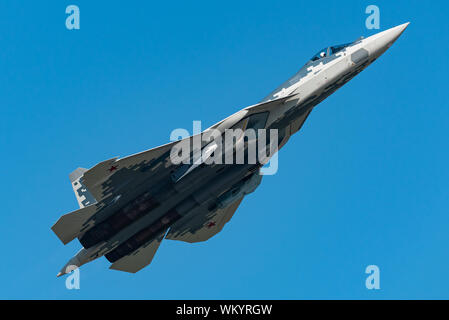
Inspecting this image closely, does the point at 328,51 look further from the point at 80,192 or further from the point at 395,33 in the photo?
the point at 80,192

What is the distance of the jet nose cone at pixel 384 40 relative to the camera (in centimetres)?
2452

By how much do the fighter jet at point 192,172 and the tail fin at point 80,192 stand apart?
2692 mm

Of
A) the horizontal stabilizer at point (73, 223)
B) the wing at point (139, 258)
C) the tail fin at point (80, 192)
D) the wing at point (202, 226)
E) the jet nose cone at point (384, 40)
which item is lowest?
the wing at point (139, 258)

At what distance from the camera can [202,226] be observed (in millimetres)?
29125

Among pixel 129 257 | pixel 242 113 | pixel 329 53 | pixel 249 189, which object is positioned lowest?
pixel 129 257

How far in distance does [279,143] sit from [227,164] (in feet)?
9.10

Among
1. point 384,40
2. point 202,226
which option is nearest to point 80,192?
point 202,226

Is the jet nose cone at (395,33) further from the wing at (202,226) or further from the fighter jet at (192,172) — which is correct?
the wing at (202,226)

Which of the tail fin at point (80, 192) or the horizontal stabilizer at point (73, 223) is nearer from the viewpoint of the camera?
the horizontal stabilizer at point (73, 223)

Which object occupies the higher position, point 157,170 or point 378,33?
point 378,33

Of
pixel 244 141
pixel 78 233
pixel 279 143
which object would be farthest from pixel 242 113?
pixel 78 233

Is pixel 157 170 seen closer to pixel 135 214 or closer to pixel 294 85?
pixel 135 214

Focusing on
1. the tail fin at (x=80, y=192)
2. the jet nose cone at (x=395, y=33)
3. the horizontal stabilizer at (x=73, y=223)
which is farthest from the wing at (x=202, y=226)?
the jet nose cone at (x=395, y=33)

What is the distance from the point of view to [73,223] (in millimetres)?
25203
